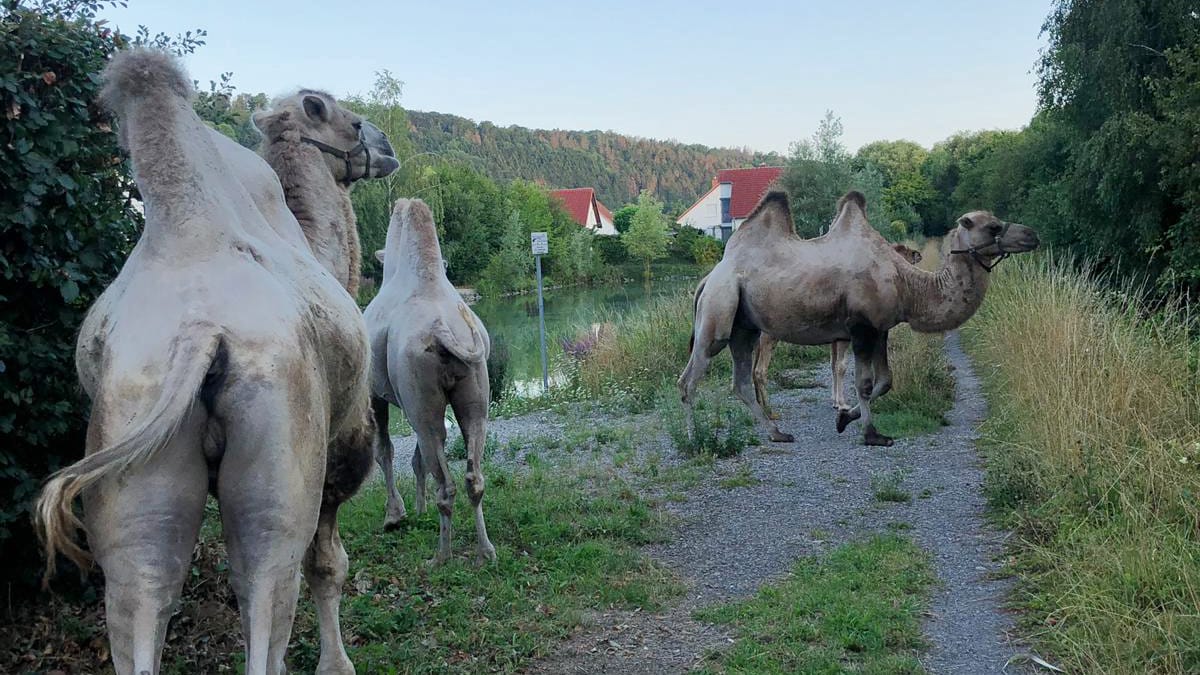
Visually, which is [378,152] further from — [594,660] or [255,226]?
[594,660]

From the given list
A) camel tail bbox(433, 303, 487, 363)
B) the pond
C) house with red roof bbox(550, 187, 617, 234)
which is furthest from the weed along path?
house with red roof bbox(550, 187, 617, 234)

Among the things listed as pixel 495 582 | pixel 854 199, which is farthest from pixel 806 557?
pixel 854 199

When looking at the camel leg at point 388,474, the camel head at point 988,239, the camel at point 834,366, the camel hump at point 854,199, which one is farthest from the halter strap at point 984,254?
the camel leg at point 388,474

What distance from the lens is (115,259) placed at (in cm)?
420

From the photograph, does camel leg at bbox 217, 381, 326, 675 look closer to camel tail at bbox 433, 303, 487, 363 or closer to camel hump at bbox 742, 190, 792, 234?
camel tail at bbox 433, 303, 487, 363

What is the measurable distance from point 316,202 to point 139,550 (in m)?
2.53

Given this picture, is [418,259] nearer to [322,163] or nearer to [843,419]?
[322,163]

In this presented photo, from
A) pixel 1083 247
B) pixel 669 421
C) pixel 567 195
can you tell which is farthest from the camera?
pixel 567 195

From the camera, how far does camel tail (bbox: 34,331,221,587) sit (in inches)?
91.5

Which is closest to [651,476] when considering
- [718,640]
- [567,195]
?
[718,640]

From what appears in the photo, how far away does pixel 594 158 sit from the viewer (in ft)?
536

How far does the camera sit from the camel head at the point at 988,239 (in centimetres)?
911

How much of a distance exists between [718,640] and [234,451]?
2999mm

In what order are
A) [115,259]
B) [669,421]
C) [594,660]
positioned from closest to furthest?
[115,259] → [594,660] → [669,421]
